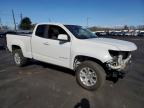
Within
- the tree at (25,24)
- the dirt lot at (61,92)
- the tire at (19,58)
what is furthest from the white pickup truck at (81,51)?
the tree at (25,24)

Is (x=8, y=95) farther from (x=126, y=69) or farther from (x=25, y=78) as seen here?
(x=126, y=69)

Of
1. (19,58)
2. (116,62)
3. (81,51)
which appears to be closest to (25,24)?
(19,58)

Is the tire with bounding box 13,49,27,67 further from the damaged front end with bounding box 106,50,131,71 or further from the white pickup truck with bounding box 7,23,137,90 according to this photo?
the damaged front end with bounding box 106,50,131,71

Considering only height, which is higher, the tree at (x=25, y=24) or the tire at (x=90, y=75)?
the tree at (x=25, y=24)

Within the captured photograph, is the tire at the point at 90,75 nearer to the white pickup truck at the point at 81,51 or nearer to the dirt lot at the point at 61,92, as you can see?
the white pickup truck at the point at 81,51

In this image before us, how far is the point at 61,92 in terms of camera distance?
502 centimetres

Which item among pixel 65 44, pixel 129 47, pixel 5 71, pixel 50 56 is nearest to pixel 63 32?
pixel 65 44

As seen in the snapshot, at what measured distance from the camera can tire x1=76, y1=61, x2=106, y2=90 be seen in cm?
500

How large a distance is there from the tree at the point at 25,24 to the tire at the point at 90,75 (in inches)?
2632

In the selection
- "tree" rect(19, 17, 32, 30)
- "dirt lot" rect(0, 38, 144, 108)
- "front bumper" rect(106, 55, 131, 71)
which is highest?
"tree" rect(19, 17, 32, 30)

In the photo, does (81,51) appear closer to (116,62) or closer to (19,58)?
(116,62)

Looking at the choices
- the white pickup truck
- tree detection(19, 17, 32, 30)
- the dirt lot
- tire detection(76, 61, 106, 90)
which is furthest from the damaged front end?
tree detection(19, 17, 32, 30)

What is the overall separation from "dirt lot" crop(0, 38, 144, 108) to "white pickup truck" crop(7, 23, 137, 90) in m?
0.47

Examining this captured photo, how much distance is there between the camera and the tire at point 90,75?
4996 mm
